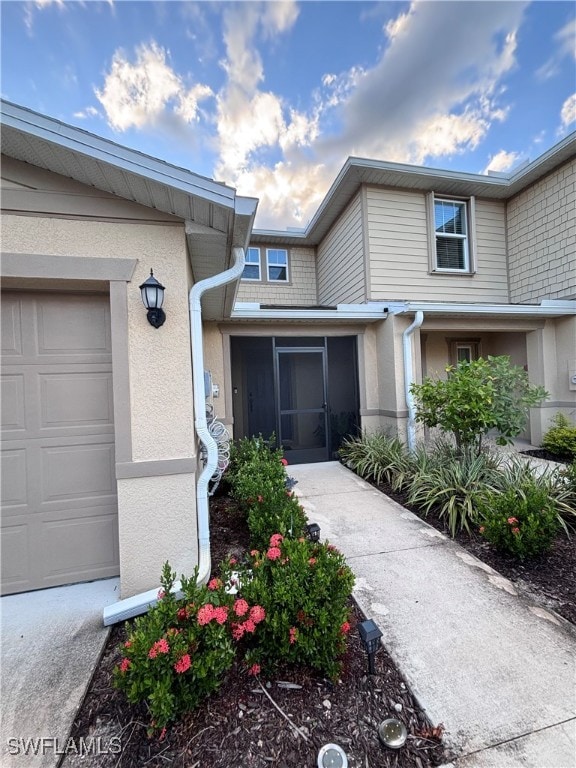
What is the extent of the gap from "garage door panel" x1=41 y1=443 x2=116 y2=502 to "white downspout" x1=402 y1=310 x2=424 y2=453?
16.0 ft

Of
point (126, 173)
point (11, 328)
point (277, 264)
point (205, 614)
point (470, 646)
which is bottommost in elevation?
point (470, 646)

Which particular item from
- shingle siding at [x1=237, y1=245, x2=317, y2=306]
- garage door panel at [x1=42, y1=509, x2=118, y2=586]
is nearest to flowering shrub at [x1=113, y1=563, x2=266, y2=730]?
garage door panel at [x1=42, y1=509, x2=118, y2=586]

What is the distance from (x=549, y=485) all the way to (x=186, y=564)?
4335mm

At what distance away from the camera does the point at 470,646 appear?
2170 mm

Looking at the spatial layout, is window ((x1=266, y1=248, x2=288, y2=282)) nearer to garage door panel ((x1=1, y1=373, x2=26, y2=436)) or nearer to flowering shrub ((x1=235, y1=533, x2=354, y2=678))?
garage door panel ((x1=1, y1=373, x2=26, y2=436))

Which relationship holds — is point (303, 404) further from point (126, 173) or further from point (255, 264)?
point (126, 173)

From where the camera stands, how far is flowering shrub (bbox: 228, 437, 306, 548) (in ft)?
9.72

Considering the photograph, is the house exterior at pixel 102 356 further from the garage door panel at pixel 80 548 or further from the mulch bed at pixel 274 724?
the mulch bed at pixel 274 724

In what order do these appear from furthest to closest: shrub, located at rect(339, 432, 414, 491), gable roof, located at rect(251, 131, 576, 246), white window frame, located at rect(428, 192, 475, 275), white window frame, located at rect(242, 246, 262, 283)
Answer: white window frame, located at rect(242, 246, 262, 283) → white window frame, located at rect(428, 192, 475, 275) → gable roof, located at rect(251, 131, 576, 246) → shrub, located at rect(339, 432, 414, 491)

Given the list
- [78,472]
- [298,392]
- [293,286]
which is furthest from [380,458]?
[293,286]

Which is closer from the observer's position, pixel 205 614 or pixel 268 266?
pixel 205 614

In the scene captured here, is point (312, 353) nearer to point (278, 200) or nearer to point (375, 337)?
point (375, 337)

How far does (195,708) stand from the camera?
1.74m

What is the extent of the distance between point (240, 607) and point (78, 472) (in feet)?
6.11
